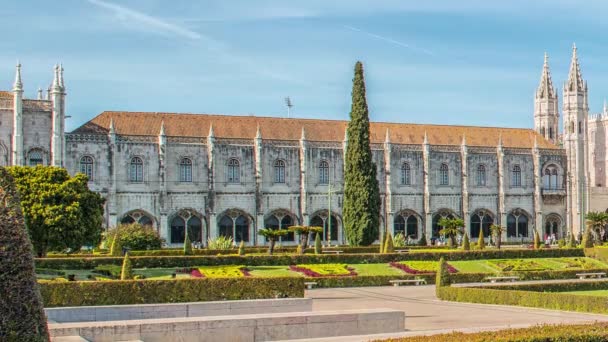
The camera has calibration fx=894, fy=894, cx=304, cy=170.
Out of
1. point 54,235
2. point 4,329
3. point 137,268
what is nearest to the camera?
point 4,329

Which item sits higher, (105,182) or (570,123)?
(570,123)

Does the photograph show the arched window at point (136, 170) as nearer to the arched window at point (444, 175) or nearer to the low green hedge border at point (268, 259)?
the low green hedge border at point (268, 259)

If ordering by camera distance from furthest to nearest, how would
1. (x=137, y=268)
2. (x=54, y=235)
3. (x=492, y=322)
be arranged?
(x=54, y=235) < (x=137, y=268) < (x=492, y=322)

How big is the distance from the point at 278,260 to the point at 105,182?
22.0 m

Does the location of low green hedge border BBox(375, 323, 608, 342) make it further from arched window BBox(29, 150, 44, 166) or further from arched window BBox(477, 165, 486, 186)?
arched window BBox(477, 165, 486, 186)

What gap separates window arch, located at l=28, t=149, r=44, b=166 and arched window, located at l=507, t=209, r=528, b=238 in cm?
3467

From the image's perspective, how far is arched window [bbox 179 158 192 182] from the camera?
193 ft

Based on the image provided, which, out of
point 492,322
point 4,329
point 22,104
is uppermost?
point 22,104

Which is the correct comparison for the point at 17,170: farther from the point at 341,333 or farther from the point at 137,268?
the point at 341,333

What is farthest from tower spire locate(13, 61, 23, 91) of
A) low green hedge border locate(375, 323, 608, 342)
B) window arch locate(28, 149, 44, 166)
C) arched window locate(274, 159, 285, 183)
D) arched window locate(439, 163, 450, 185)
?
low green hedge border locate(375, 323, 608, 342)

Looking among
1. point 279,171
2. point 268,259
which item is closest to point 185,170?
point 279,171

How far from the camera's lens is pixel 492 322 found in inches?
835

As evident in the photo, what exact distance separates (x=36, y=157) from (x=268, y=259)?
863 inches

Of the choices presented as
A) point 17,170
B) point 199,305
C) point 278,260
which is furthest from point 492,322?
point 17,170
